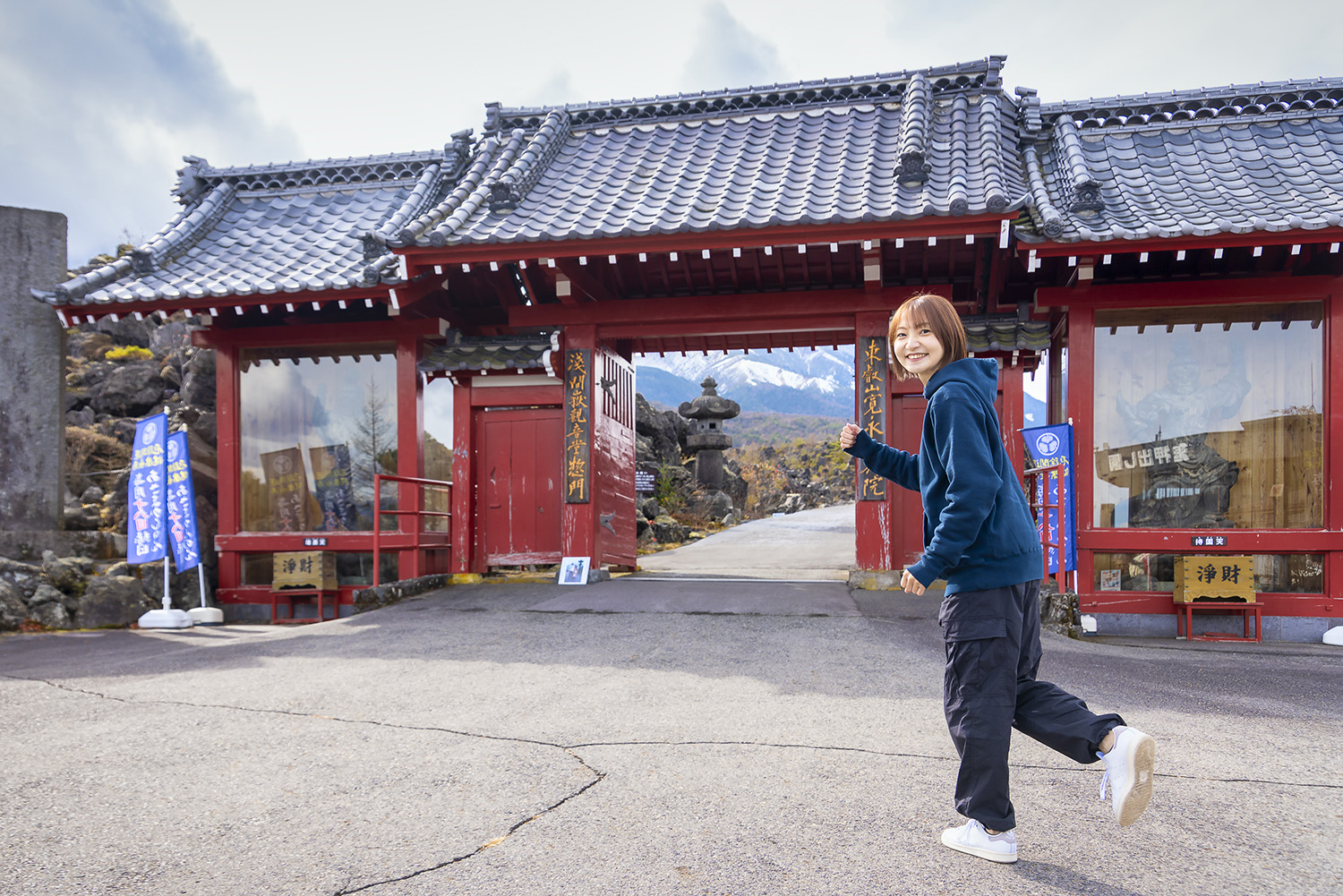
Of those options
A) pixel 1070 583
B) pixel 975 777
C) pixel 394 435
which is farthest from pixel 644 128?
pixel 975 777

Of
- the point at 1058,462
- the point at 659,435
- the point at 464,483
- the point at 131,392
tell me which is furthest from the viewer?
the point at 659,435

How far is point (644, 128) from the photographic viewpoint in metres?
10.1

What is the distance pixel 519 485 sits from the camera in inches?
368

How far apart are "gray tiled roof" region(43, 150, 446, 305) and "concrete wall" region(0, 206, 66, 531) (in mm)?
560

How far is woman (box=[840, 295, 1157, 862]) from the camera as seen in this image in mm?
2375

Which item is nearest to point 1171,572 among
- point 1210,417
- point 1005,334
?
point 1210,417

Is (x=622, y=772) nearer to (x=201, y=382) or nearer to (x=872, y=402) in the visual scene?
(x=872, y=402)

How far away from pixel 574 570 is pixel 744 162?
4813 mm

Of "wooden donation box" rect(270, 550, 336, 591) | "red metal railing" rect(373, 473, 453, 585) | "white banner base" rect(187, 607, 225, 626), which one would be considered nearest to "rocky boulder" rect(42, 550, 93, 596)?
"white banner base" rect(187, 607, 225, 626)

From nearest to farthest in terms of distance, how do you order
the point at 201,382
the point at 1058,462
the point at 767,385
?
the point at 1058,462
the point at 201,382
the point at 767,385

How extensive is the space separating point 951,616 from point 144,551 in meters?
8.33

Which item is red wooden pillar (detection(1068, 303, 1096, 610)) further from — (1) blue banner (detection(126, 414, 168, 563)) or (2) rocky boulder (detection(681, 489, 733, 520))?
(2) rocky boulder (detection(681, 489, 733, 520))

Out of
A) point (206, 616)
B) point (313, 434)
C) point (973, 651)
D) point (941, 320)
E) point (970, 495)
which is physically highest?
point (941, 320)

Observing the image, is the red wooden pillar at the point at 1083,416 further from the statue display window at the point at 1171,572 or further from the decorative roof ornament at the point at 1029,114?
the decorative roof ornament at the point at 1029,114
